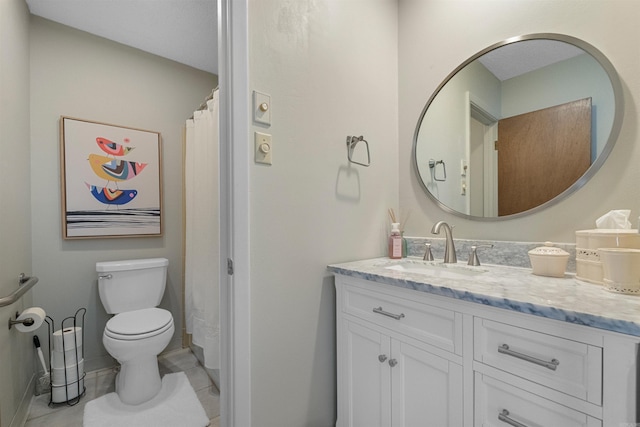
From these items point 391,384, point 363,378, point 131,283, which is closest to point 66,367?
point 131,283

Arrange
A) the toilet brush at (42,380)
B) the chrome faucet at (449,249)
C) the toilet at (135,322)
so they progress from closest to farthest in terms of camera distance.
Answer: the chrome faucet at (449,249) < the toilet at (135,322) < the toilet brush at (42,380)

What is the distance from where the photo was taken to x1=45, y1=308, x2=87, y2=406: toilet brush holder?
163cm

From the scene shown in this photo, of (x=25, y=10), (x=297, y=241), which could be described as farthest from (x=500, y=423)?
(x=25, y=10)

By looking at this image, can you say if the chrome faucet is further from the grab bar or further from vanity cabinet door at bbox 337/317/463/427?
the grab bar

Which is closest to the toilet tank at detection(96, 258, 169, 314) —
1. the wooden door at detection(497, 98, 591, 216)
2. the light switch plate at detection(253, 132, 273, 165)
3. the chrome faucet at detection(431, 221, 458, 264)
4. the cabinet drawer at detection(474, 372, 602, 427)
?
the light switch plate at detection(253, 132, 273, 165)

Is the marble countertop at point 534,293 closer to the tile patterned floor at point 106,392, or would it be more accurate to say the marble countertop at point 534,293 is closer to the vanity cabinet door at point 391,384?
the vanity cabinet door at point 391,384

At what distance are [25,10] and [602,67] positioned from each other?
→ 3075mm

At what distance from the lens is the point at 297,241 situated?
3.91 feet

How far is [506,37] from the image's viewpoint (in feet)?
4.22

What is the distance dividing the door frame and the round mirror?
1.02m

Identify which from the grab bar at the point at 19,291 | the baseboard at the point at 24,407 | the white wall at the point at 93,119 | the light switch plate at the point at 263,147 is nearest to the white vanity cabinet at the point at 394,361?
the light switch plate at the point at 263,147

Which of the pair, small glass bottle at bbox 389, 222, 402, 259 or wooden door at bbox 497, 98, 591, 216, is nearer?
wooden door at bbox 497, 98, 591, 216

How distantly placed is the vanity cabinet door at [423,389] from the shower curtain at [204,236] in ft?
3.32

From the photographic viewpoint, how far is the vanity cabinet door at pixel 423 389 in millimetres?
847
